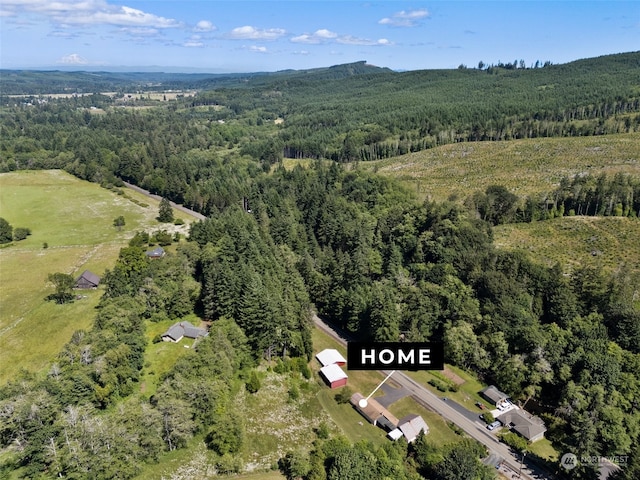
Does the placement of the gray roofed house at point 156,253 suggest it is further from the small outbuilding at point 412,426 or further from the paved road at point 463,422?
the small outbuilding at point 412,426

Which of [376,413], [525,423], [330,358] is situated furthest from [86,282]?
[525,423]

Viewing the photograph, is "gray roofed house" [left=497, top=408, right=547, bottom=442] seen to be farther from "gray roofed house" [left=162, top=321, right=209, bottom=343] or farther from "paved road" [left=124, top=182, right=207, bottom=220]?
"paved road" [left=124, top=182, right=207, bottom=220]

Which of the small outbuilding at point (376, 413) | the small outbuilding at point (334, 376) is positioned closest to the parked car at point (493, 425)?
the small outbuilding at point (376, 413)

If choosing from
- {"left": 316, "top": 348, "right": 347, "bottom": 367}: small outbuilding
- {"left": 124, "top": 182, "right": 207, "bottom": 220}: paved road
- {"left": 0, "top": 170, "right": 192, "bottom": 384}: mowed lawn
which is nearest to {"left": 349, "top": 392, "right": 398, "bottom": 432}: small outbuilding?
{"left": 316, "top": 348, "right": 347, "bottom": 367}: small outbuilding

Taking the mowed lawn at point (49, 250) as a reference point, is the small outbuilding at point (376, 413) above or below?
below

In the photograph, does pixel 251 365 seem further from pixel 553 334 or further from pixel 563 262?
pixel 563 262

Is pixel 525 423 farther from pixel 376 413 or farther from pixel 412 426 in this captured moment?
pixel 376 413
